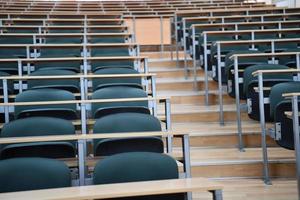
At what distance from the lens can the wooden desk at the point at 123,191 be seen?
1.28 meters

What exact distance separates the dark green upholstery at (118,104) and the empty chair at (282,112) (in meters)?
0.75

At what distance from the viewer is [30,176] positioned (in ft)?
5.39

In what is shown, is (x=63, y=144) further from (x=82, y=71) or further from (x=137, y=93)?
(x=82, y=71)

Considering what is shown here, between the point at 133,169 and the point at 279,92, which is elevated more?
the point at 279,92

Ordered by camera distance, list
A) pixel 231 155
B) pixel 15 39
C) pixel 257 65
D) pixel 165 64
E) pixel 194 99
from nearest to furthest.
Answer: pixel 231 155 < pixel 257 65 < pixel 194 99 < pixel 15 39 < pixel 165 64

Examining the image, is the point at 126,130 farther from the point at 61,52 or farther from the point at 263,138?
the point at 61,52

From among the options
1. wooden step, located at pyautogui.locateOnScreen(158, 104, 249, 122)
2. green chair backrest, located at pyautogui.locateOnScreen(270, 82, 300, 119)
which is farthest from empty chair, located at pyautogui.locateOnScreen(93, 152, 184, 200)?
wooden step, located at pyautogui.locateOnScreen(158, 104, 249, 122)

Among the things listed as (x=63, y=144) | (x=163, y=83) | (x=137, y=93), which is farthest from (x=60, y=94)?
(x=163, y=83)

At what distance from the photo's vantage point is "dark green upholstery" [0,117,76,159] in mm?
1981

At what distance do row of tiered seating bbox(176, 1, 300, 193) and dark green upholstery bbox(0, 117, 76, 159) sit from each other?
3.80ft

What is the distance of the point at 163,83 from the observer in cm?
404

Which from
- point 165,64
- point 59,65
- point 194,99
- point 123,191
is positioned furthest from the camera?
point 165,64

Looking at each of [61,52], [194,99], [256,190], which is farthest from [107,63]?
[256,190]

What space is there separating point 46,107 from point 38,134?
0.52 meters
